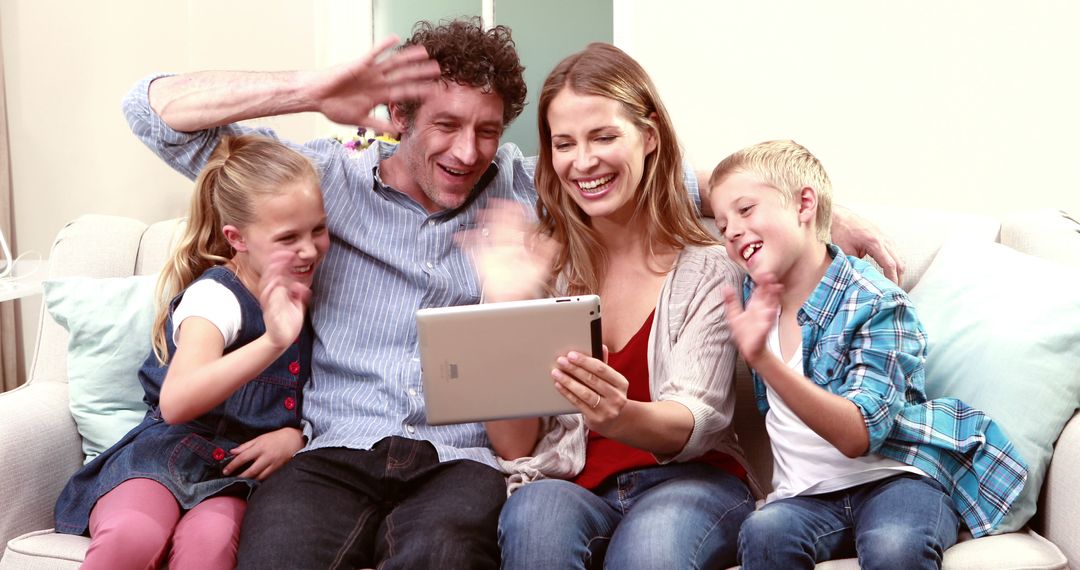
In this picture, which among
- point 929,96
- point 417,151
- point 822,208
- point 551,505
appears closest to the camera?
point 551,505

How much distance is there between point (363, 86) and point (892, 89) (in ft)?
5.84

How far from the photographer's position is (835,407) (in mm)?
1385

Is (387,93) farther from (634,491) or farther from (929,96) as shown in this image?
(929,96)

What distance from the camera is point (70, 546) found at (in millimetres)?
1486

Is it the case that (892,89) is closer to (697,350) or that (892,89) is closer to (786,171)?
(786,171)

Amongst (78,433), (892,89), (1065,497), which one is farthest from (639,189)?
(892,89)

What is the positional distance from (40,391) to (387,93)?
84 cm

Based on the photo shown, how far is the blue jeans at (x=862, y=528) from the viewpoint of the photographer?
131 centimetres

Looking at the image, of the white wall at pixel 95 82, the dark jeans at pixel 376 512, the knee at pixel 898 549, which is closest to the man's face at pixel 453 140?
the dark jeans at pixel 376 512

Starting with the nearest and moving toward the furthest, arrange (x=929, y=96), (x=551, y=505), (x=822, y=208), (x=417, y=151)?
(x=551, y=505)
(x=822, y=208)
(x=417, y=151)
(x=929, y=96)

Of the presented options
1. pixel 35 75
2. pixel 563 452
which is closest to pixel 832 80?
pixel 563 452

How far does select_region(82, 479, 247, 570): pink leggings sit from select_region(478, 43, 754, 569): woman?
0.41m

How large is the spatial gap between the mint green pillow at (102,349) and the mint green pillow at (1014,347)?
4.55ft

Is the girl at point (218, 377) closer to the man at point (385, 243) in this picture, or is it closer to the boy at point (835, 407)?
the man at point (385, 243)
